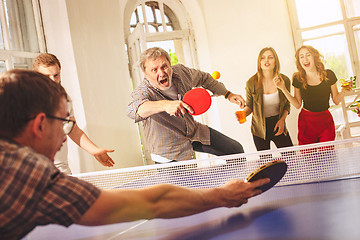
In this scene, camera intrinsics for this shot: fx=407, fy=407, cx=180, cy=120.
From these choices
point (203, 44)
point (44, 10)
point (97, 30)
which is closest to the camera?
point (44, 10)

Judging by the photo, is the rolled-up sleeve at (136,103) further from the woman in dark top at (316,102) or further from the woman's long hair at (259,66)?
the woman's long hair at (259,66)

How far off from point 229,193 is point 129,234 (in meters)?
0.51

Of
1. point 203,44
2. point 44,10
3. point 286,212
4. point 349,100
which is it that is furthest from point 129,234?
point 349,100

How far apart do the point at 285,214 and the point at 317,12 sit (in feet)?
27.4

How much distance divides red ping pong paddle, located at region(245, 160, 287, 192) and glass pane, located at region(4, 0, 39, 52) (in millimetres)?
4679

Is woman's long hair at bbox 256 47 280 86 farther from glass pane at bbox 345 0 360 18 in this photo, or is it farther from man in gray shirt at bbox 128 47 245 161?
glass pane at bbox 345 0 360 18

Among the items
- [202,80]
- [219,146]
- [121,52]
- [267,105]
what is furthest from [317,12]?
[219,146]

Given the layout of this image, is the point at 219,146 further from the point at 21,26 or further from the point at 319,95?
the point at 21,26

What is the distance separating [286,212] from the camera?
1.82m

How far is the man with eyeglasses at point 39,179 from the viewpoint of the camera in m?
1.24

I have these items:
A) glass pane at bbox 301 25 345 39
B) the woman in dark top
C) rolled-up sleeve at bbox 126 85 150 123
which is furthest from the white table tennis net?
glass pane at bbox 301 25 345 39

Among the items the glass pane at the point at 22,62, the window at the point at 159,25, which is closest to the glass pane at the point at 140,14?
the window at the point at 159,25

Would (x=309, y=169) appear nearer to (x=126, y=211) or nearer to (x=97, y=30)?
(x=126, y=211)

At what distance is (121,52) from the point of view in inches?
290
